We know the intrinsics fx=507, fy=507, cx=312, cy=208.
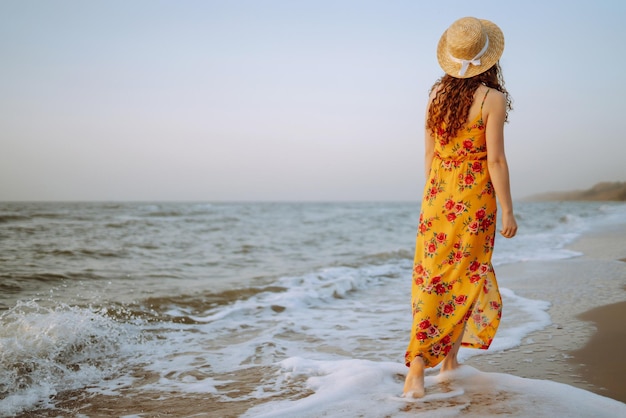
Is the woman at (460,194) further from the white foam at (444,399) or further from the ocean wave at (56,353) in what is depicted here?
the ocean wave at (56,353)

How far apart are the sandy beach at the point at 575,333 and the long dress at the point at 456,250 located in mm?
738

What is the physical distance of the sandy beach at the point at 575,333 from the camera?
3.15m

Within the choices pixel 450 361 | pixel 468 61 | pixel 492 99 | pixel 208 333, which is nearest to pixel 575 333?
pixel 450 361

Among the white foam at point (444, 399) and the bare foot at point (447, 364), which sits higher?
the bare foot at point (447, 364)

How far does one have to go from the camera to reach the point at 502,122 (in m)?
2.74

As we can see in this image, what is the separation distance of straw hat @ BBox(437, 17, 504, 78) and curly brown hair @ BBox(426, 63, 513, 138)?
0.19 feet

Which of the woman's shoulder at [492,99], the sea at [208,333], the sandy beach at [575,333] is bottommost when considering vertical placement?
the sea at [208,333]

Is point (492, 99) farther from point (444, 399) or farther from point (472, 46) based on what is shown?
point (444, 399)

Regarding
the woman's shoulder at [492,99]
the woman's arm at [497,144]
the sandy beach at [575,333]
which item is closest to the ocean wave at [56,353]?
the sandy beach at [575,333]

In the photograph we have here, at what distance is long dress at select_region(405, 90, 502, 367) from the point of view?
9.36 ft

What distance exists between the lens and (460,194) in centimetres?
287

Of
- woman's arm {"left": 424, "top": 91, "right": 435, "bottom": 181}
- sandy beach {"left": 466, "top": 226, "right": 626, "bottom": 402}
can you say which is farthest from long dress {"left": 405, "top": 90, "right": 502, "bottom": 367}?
sandy beach {"left": 466, "top": 226, "right": 626, "bottom": 402}

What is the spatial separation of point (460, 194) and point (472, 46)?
808 mm

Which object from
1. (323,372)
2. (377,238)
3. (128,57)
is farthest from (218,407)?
(128,57)
